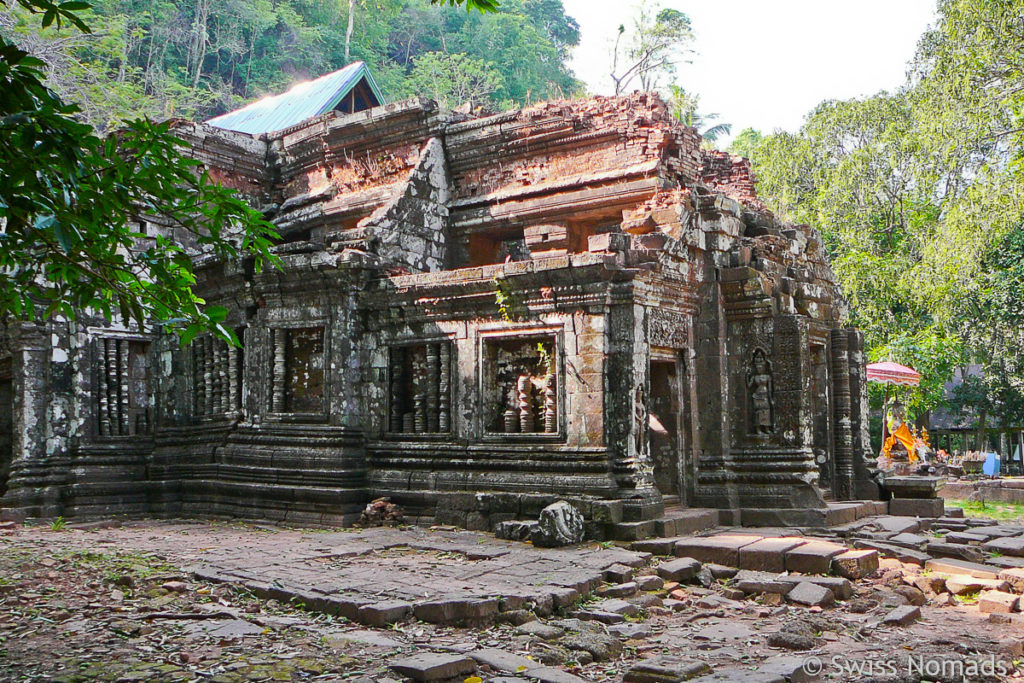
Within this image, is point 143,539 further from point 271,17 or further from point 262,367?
point 271,17

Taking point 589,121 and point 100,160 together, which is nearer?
point 100,160

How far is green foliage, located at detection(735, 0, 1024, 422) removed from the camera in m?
16.5

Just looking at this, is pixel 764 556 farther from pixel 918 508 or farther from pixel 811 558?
pixel 918 508

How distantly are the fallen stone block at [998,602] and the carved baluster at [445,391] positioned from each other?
5.58m

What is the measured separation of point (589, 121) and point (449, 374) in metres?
4.17

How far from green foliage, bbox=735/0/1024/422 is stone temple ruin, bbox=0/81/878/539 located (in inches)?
276

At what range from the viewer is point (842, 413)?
36.8 ft

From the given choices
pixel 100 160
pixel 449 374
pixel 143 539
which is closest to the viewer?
pixel 100 160

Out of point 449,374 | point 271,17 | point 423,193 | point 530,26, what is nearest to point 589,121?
point 423,193

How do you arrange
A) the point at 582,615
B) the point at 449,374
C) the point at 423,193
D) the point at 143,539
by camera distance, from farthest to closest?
1. the point at 423,193
2. the point at 449,374
3. the point at 143,539
4. the point at 582,615

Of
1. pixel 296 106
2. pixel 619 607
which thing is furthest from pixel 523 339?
pixel 296 106

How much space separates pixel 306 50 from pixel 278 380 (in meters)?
27.8

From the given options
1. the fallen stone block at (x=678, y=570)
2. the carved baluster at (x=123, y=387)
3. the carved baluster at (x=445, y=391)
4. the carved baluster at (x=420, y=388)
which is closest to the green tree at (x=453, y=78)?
the carved baluster at (x=123, y=387)

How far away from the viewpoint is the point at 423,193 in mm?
12781
